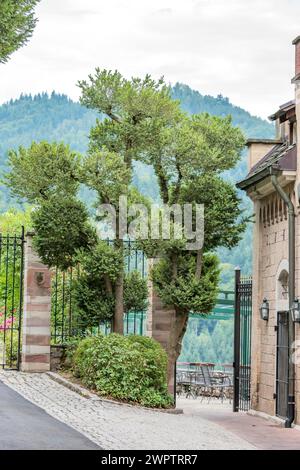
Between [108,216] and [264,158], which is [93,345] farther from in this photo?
[264,158]

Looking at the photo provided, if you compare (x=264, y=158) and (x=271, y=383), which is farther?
(x=264, y=158)

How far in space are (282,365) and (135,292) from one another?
13.2ft

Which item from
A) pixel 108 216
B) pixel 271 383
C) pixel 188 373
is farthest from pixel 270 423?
pixel 188 373

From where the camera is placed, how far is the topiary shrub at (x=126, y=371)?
1723 centimetres

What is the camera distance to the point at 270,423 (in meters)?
18.3

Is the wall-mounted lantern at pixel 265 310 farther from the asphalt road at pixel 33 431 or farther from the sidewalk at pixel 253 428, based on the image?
the asphalt road at pixel 33 431

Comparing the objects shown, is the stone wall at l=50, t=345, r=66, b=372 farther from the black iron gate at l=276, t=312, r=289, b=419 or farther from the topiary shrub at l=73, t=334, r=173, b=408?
the black iron gate at l=276, t=312, r=289, b=419

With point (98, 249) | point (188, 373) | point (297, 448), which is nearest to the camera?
point (297, 448)

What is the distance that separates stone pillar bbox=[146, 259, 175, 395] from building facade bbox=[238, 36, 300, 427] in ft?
7.40

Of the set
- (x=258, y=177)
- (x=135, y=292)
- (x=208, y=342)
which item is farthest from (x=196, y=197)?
(x=208, y=342)

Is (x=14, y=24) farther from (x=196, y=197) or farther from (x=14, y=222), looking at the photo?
(x=14, y=222)

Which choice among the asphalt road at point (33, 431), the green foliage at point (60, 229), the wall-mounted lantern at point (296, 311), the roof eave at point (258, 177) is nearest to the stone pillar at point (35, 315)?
the green foliage at point (60, 229)

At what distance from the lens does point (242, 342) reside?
23203mm

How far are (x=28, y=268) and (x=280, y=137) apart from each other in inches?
248
